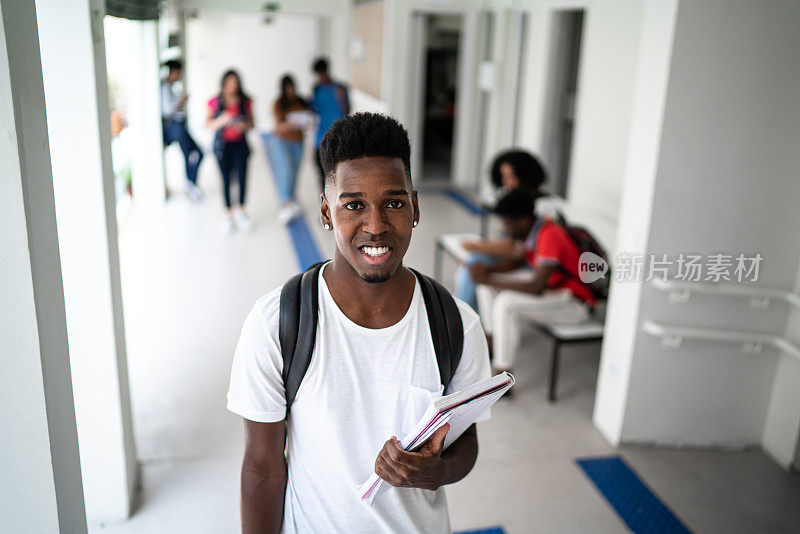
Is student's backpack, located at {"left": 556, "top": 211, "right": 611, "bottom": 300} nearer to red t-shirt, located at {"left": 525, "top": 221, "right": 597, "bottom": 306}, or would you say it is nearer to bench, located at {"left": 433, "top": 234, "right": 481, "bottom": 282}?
red t-shirt, located at {"left": 525, "top": 221, "right": 597, "bottom": 306}

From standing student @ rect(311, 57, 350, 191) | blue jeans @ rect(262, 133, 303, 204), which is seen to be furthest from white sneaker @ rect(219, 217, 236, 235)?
standing student @ rect(311, 57, 350, 191)

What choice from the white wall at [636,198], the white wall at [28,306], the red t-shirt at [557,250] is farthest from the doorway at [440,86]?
the white wall at [28,306]

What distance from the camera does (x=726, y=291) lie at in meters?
3.59

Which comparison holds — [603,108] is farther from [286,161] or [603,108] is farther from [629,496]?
[629,496]

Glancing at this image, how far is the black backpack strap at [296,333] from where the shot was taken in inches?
58.6

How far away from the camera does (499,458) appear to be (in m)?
3.81

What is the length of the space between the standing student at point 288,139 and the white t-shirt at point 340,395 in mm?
6878

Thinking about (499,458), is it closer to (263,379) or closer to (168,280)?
(263,379)

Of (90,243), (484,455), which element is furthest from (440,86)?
(90,243)

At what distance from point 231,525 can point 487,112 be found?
7564 millimetres

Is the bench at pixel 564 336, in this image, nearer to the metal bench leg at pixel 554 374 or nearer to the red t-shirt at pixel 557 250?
the metal bench leg at pixel 554 374

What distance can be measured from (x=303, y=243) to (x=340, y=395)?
6.11 metres

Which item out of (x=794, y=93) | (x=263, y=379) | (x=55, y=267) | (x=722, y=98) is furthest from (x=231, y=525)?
(x=794, y=93)

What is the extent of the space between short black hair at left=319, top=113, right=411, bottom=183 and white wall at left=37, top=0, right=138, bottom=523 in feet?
5.11
